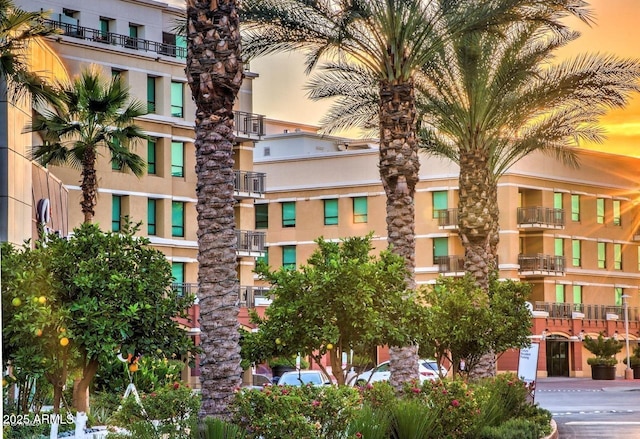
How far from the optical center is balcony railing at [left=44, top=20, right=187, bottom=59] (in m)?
57.0

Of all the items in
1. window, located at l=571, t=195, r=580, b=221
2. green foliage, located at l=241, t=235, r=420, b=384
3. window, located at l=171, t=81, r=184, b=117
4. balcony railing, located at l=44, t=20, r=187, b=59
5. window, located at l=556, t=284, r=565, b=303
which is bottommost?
window, located at l=556, t=284, r=565, b=303

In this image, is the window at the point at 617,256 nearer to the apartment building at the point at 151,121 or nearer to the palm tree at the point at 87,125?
the apartment building at the point at 151,121

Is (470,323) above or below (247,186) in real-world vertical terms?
below

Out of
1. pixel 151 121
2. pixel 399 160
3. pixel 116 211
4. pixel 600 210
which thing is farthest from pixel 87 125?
pixel 600 210

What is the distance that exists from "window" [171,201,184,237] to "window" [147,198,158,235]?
1.11 metres

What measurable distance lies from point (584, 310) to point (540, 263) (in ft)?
20.5

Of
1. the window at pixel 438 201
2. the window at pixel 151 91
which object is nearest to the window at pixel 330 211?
the window at pixel 438 201

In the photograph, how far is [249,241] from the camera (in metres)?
64.8

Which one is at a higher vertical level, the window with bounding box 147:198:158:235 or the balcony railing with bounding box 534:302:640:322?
the window with bounding box 147:198:158:235

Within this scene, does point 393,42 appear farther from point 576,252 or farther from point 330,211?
point 576,252

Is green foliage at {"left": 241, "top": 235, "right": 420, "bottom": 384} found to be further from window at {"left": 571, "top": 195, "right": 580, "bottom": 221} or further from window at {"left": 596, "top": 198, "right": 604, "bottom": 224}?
window at {"left": 596, "top": 198, "right": 604, "bottom": 224}

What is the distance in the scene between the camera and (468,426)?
2017 centimetres

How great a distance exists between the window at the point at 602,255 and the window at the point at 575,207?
3374mm

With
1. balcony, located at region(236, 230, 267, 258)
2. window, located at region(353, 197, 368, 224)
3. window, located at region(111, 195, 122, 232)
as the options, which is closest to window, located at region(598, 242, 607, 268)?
window, located at region(353, 197, 368, 224)
